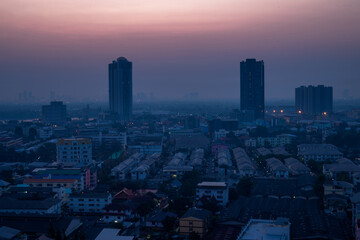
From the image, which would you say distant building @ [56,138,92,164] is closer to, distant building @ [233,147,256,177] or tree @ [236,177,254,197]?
distant building @ [233,147,256,177]

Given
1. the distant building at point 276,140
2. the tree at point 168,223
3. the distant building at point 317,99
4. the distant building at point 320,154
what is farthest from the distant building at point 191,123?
the tree at point 168,223

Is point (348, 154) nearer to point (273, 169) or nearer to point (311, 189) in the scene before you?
point (273, 169)

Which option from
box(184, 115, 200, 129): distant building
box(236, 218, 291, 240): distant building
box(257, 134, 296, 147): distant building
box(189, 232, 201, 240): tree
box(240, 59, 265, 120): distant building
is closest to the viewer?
box(236, 218, 291, 240): distant building

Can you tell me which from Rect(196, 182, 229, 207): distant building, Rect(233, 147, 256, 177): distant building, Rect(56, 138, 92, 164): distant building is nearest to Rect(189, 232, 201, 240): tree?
Rect(196, 182, 229, 207): distant building

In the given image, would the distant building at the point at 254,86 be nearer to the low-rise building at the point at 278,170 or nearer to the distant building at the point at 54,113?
the distant building at the point at 54,113

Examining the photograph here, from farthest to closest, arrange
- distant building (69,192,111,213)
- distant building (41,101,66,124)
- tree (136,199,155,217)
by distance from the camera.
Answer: distant building (41,101,66,124), distant building (69,192,111,213), tree (136,199,155,217)

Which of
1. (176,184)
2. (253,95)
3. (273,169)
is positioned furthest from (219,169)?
(253,95)
